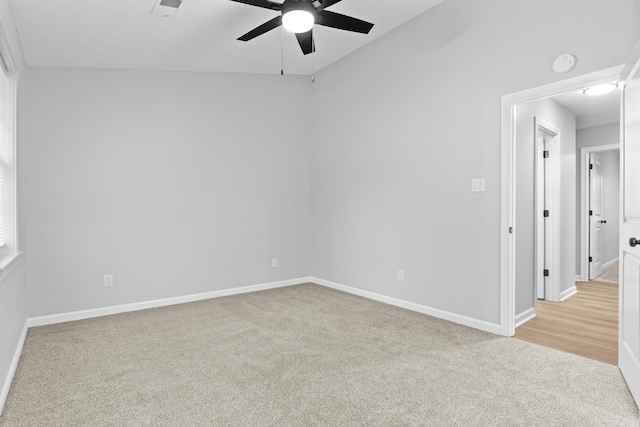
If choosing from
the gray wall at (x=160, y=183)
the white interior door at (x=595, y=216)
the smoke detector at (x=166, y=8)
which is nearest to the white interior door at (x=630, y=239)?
the smoke detector at (x=166, y=8)

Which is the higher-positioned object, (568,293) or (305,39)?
(305,39)

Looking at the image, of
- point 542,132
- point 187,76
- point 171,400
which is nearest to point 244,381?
point 171,400

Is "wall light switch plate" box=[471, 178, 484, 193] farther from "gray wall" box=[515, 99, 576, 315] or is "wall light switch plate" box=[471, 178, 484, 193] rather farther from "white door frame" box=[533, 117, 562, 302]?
"white door frame" box=[533, 117, 562, 302]

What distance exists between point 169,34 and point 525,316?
163 inches

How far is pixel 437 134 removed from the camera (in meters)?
3.57

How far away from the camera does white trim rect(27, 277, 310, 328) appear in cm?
349

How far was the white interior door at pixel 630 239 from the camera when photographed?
2.03m

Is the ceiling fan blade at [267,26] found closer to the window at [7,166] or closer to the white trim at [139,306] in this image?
the window at [7,166]

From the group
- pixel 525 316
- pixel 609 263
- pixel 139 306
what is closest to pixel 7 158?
pixel 139 306

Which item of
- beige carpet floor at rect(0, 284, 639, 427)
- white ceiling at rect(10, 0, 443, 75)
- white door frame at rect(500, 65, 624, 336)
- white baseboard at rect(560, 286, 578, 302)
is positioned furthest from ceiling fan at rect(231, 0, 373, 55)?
white baseboard at rect(560, 286, 578, 302)

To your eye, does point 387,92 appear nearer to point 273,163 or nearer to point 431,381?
point 273,163

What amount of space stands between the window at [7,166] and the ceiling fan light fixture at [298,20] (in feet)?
6.14

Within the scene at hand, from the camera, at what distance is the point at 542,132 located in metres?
4.25

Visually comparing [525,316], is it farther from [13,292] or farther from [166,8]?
[13,292]
